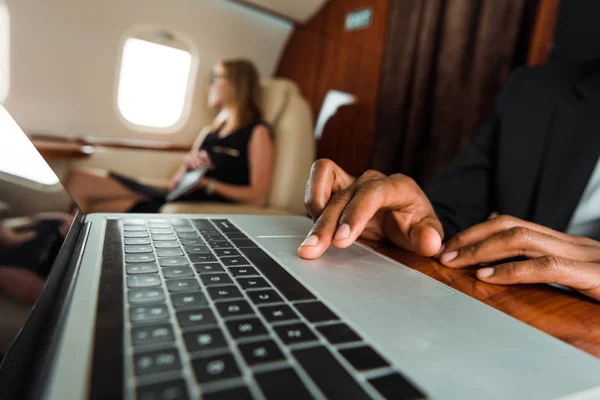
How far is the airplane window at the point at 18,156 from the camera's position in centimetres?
30

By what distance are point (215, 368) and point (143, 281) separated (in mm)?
112

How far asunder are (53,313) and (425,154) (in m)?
1.43

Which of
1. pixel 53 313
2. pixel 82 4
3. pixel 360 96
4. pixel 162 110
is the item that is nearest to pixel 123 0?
pixel 82 4

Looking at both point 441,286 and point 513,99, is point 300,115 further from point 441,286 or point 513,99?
point 441,286

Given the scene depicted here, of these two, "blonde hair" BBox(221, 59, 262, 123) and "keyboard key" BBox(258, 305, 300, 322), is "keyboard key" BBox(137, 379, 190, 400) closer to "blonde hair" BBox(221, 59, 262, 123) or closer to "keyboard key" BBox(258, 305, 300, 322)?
"keyboard key" BBox(258, 305, 300, 322)

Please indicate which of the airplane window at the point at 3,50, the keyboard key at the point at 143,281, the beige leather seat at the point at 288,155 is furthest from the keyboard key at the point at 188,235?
the airplane window at the point at 3,50

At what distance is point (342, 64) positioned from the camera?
1.91 meters

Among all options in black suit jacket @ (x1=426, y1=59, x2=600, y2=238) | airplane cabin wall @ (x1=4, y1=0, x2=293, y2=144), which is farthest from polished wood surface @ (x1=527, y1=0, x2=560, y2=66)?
airplane cabin wall @ (x1=4, y1=0, x2=293, y2=144)

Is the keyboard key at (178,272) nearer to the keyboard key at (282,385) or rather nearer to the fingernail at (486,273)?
the keyboard key at (282,385)

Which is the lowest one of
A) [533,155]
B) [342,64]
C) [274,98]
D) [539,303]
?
[539,303]

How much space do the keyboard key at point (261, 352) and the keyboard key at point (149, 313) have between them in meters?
0.05

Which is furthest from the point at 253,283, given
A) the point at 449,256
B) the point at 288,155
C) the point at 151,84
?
the point at 151,84

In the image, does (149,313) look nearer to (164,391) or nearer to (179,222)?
(164,391)

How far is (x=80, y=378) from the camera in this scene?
143 millimetres
